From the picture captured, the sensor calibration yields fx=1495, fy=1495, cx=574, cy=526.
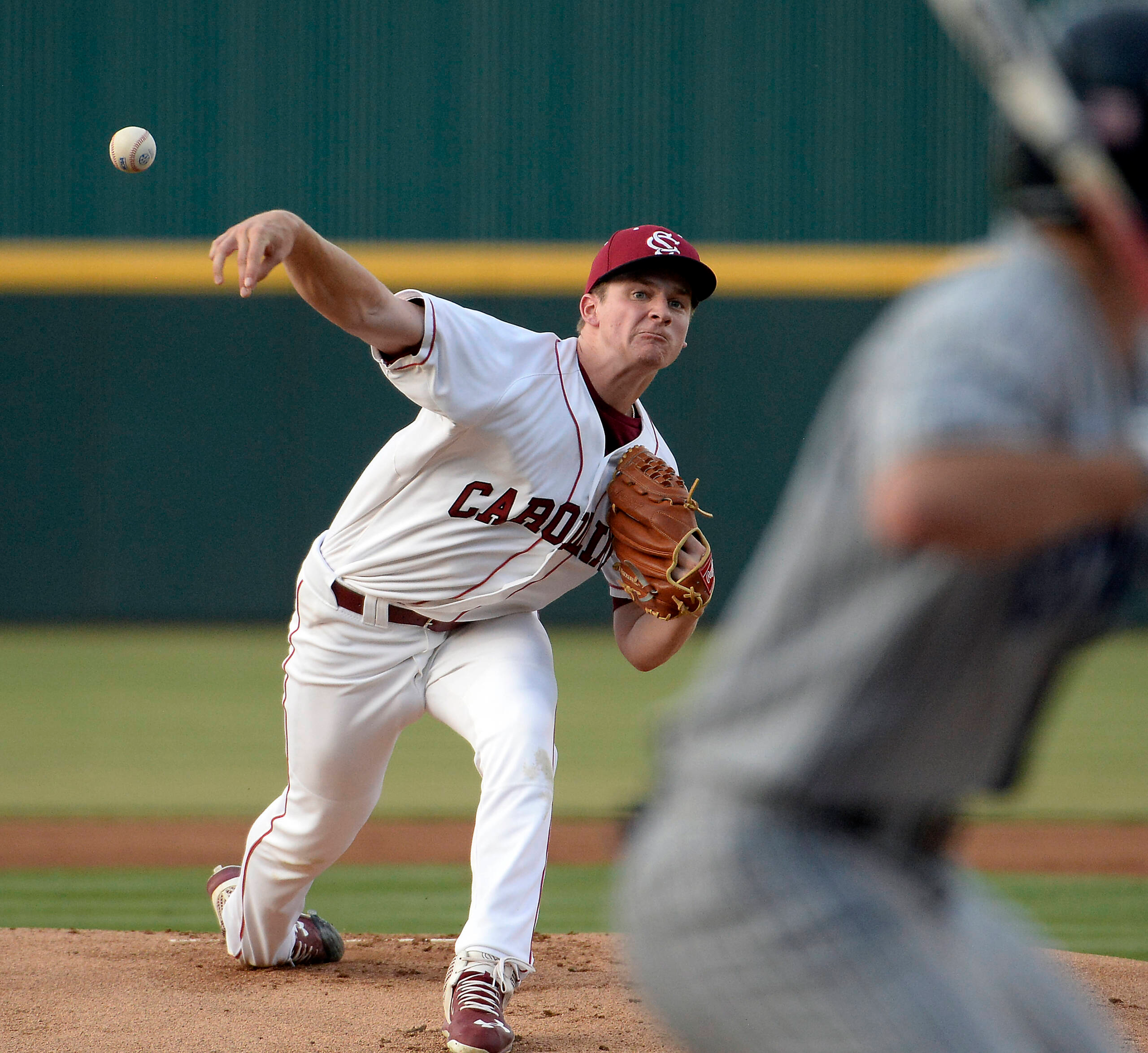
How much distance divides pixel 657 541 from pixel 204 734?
4.99 m

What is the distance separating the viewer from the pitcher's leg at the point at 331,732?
→ 316 centimetres

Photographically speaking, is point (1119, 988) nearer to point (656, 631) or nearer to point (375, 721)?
point (656, 631)

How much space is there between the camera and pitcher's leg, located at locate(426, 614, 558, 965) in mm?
2865

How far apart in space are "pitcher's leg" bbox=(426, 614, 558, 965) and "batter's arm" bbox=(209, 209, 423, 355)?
0.70 m

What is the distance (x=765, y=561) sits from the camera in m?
1.23

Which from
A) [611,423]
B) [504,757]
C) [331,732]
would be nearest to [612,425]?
[611,423]

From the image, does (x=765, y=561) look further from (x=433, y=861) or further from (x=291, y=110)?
(x=291, y=110)

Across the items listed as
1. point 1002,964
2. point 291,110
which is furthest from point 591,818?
point 291,110

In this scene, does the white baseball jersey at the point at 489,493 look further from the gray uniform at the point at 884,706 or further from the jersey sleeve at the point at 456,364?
the gray uniform at the point at 884,706

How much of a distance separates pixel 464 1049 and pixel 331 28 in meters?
12.3

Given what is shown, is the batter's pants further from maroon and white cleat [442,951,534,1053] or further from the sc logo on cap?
the sc logo on cap

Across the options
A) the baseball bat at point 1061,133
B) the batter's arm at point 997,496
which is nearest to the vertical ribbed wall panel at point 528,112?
the baseball bat at point 1061,133

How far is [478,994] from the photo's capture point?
9.09 ft

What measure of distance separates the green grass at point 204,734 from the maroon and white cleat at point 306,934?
1334mm
